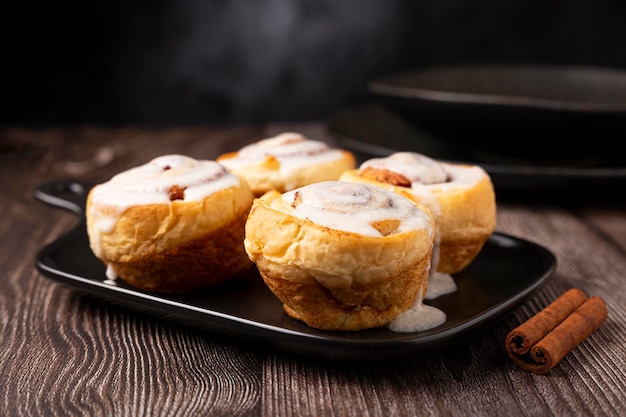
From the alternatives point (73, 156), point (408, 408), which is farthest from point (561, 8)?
point (408, 408)

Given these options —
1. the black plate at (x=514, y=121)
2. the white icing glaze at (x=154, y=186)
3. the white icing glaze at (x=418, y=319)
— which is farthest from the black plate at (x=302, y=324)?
the black plate at (x=514, y=121)

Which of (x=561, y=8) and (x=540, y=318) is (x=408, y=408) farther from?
(x=561, y=8)

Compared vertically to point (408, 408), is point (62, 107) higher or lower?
lower

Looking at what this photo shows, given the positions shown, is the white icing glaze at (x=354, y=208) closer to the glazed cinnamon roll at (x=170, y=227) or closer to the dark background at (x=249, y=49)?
the glazed cinnamon roll at (x=170, y=227)

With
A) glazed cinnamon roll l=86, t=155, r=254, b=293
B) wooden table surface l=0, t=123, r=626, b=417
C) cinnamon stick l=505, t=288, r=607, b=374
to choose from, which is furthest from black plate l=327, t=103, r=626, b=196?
glazed cinnamon roll l=86, t=155, r=254, b=293

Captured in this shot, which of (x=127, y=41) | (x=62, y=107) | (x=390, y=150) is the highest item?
(x=390, y=150)

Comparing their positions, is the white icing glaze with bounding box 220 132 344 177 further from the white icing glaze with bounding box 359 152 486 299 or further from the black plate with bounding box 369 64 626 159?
the black plate with bounding box 369 64 626 159

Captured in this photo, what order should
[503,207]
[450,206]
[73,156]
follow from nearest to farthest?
[450,206], [503,207], [73,156]
